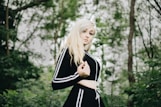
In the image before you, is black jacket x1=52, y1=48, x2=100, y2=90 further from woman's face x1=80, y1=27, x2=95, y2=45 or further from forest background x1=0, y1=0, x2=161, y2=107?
forest background x1=0, y1=0, x2=161, y2=107

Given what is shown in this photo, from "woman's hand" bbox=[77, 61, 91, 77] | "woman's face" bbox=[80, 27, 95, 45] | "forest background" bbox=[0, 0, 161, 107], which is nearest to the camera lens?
"woman's hand" bbox=[77, 61, 91, 77]

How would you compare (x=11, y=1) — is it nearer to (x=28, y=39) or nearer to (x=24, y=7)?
(x=24, y=7)

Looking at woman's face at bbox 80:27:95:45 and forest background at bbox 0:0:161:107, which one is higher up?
woman's face at bbox 80:27:95:45

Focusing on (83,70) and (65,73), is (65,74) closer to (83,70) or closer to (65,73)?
(65,73)

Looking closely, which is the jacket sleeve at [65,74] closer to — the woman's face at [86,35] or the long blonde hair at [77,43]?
the long blonde hair at [77,43]

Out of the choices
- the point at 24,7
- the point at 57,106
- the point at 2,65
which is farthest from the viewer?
the point at 24,7

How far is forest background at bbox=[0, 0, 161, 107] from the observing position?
685 centimetres

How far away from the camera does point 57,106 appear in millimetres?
6758

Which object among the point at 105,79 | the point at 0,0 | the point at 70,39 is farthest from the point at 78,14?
the point at 70,39

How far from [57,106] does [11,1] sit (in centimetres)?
572

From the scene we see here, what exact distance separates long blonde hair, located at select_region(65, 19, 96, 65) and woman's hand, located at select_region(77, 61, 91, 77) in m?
0.05

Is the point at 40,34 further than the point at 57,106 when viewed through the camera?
Yes

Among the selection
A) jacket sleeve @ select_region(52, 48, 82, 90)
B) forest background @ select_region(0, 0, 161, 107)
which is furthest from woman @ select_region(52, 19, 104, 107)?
forest background @ select_region(0, 0, 161, 107)

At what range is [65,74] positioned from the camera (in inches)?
117
